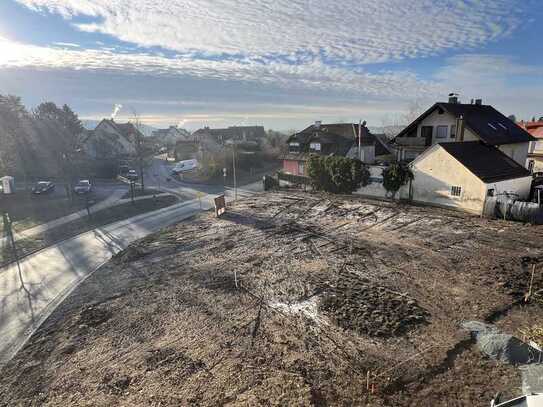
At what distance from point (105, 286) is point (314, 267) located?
10.3 meters

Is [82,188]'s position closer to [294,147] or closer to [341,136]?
[294,147]

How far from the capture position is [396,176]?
86.6ft

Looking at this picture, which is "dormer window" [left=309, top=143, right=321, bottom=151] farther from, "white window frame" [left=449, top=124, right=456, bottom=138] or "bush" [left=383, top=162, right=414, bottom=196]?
"white window frame" [left=449, top=124, right=456, bottom=138]

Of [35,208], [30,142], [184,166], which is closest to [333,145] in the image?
[184,166]

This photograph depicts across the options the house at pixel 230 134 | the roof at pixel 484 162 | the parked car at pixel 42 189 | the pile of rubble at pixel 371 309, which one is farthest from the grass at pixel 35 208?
the house at pixel 230 134

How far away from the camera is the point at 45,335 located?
12.1m

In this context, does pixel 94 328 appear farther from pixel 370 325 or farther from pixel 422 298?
pixel 422 298

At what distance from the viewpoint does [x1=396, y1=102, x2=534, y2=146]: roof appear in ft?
90.5

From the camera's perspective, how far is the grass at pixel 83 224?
20.7 meters

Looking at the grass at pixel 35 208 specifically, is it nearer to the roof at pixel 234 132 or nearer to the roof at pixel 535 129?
the roof at pixel 234 132

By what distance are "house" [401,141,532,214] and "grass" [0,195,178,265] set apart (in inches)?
952

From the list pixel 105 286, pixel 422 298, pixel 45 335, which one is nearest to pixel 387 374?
pixel 422 298

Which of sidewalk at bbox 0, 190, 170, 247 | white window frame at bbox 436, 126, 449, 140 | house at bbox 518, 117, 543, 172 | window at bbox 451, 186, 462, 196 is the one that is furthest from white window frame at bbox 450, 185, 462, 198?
sidewalk at bbox 0, 190, 170, 247

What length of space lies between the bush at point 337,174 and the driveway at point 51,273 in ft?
44.8
